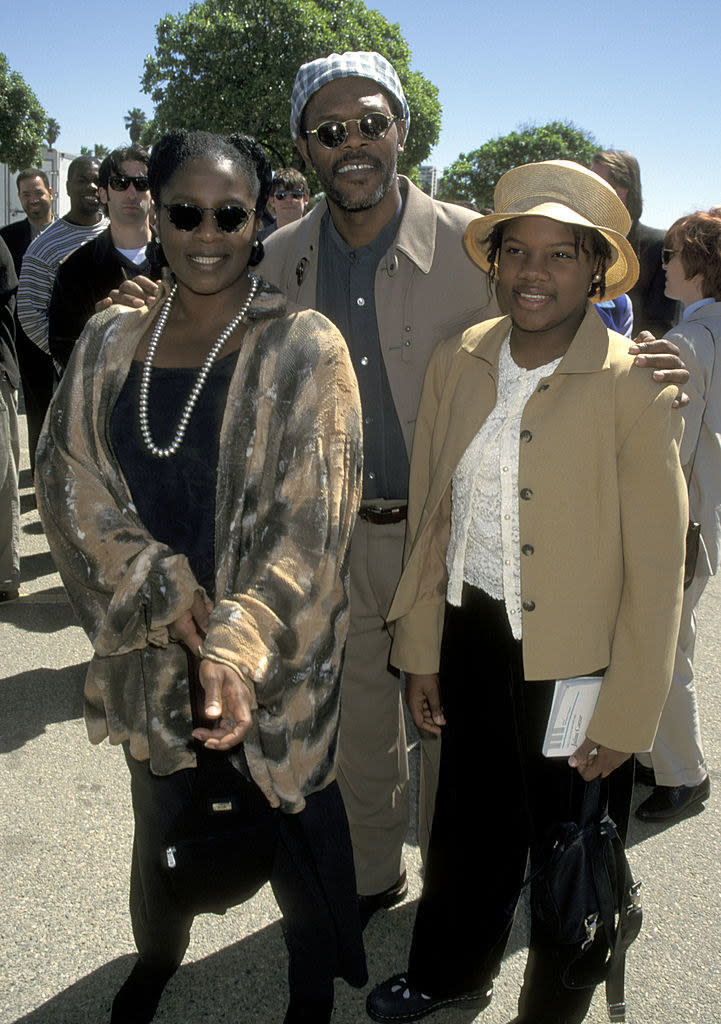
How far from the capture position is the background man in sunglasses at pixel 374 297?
7.43 ft

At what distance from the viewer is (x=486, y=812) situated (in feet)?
6.55

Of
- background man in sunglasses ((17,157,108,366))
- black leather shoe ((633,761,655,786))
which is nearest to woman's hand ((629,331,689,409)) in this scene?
black leather shoe ((633,761,655,786))

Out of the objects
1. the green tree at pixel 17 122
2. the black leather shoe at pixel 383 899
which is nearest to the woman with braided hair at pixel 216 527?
the black leather shoe at pixel 383 899

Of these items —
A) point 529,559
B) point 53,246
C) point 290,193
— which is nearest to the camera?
point 529,559

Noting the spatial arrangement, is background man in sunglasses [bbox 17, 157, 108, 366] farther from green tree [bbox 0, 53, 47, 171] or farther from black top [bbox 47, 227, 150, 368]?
green tree [bbox 0, 53, 47, 171]

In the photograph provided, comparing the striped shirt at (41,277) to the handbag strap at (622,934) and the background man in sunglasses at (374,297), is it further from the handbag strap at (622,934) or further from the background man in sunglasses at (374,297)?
the handbag strap at (622,934)

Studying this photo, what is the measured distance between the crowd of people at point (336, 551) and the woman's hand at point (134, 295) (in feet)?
0.06

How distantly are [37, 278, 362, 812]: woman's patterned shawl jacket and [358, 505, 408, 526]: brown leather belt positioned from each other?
55cm

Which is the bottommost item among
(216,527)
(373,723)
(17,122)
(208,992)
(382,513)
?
(208,992)

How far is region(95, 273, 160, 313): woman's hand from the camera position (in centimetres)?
189

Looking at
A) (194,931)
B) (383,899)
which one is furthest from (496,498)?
(194,931)

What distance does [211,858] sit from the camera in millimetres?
1685

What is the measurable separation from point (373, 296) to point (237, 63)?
1412 inches

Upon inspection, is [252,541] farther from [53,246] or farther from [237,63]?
[237,63]
